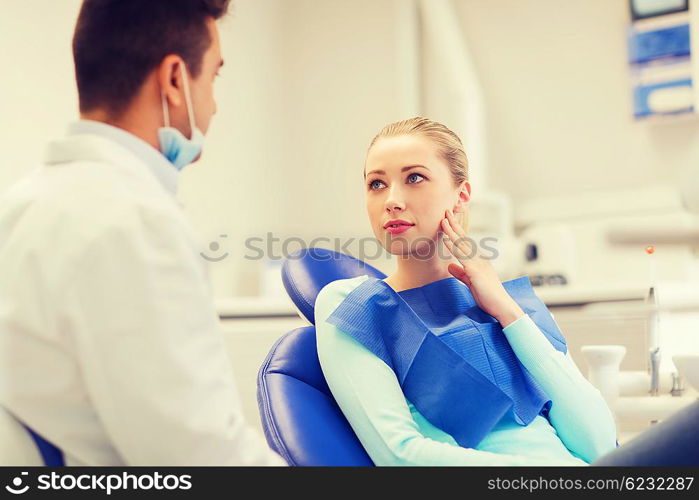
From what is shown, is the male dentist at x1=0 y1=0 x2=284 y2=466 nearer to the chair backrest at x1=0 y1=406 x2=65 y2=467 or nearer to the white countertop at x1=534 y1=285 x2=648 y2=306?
the chair backrest at x1=0 y1=406 x2=65 y2=467

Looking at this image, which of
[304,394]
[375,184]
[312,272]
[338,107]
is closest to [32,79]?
[338,107]

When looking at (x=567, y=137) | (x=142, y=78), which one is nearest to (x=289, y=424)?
(x=142, y=78)

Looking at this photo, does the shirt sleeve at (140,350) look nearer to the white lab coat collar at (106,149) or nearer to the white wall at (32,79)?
the white lab coat collar at (106,149)

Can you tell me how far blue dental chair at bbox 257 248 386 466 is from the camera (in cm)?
102

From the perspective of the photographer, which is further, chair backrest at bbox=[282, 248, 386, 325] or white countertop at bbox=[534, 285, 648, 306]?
white countertop at bbox=[534, 285, 648, 306]

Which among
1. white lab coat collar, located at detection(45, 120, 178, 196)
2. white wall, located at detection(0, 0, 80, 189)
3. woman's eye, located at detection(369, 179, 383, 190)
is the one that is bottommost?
woman's eye, located at detection(369, 179, 383, 190)

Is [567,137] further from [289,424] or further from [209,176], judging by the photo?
[289,424]

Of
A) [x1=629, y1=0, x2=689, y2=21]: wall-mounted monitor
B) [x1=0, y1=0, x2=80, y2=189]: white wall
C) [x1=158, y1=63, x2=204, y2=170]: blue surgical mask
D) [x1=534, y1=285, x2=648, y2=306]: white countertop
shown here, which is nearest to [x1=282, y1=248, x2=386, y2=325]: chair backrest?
[x1=158, y1=63, x2=204, y2=170]: blue surgical mask

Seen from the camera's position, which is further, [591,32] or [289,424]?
[591,32]

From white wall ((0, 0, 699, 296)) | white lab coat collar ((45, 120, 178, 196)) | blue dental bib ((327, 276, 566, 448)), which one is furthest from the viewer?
white wall ((0, 0, 699, 296))

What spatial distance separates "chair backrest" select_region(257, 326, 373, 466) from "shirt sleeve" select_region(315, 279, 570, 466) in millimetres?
46
